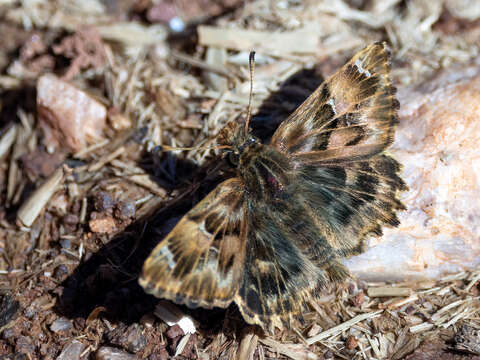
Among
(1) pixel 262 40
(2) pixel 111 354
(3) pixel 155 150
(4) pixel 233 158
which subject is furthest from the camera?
(1) pixel 262 40

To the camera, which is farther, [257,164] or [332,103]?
[332,103]

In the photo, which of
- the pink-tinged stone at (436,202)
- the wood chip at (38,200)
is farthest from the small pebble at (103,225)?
the pink-tinged stone at (436,202)

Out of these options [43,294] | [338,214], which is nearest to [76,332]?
[43,294]

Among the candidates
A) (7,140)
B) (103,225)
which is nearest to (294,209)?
(103,225)

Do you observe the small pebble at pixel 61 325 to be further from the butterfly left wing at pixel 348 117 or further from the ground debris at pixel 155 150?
the butterfly left wing at pixel 348 117

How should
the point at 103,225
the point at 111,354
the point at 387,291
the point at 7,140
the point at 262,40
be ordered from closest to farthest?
1. the point at 111,354
2. the point at 387,291
3. the point at 103,225
4. the point at 7,140
5. the point at 262,40

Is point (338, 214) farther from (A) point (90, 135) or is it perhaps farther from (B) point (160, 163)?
(A) point (90, 135)

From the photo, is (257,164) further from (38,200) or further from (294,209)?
(38,200)
